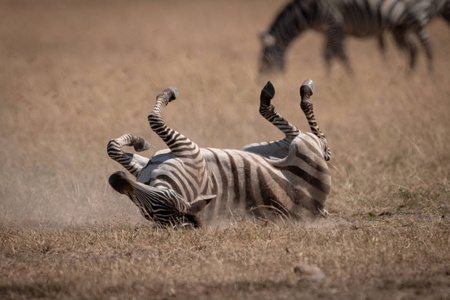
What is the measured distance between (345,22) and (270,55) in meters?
2.30

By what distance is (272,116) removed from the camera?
21.7ft

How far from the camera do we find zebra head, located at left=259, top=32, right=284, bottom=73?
15539 millimetres

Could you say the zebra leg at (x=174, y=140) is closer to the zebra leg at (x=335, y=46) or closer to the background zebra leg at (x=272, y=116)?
the background zebra leg at (x=272, y=116)

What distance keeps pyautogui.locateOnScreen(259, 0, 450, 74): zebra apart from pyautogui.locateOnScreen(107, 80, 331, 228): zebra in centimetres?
992

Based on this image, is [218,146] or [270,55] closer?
[218,146]

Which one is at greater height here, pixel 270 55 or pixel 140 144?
pixel 270 55

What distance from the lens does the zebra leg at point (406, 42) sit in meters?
A: 16.1

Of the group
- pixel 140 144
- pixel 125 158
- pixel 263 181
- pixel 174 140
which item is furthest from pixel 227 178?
pixel 140 144

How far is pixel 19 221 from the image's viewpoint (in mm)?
6031

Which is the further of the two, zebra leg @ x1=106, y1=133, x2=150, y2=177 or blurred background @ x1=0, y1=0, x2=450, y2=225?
blurred background @ x1=0, y1=0, x2=450, y2=225

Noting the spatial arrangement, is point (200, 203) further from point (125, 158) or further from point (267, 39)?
point (267, 39)

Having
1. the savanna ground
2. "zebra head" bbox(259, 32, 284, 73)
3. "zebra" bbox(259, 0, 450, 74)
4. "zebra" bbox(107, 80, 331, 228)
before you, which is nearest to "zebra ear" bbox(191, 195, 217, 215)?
"zebra" bbox(107, 80, 331, 228)

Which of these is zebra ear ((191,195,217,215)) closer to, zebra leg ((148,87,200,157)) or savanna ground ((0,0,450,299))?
savanna ground ((0,0,450,299))

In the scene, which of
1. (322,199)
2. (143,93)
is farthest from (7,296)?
(143,93)
